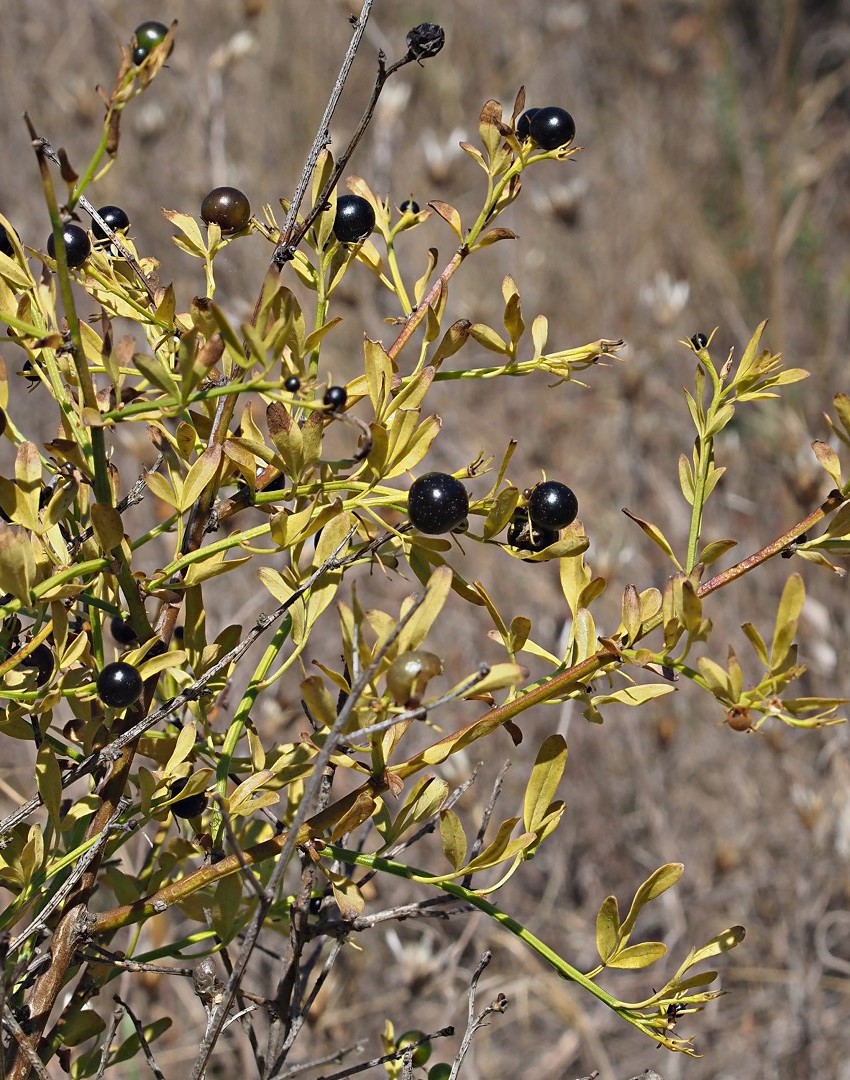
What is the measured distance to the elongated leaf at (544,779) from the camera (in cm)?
70

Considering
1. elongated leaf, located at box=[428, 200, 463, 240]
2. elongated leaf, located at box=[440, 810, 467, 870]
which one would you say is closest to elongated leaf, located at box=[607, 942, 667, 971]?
elongated leaf, located at box=[440, 810, 467, 870]

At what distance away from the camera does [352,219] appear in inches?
28.4

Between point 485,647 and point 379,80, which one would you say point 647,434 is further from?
point 379,80

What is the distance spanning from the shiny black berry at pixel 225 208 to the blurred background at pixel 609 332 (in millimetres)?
239

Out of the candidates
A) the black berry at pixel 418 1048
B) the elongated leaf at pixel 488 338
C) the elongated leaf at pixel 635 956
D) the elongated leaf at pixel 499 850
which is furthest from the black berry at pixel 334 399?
the black berry at pixel 418 1048

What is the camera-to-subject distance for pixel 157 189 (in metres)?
4.08

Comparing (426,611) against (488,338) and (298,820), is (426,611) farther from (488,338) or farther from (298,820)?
(488,338)

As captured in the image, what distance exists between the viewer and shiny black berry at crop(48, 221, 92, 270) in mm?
691

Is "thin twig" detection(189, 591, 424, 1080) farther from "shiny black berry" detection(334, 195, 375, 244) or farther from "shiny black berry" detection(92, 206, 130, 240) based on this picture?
"shiny black berry" detection(92, 206, 130, 240)

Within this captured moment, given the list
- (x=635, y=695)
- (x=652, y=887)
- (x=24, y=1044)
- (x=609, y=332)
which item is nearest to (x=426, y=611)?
(x=635, y=695)

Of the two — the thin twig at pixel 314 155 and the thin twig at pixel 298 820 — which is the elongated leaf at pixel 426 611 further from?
the thin twig at pixel 314 155

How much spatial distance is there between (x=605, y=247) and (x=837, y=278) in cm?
85

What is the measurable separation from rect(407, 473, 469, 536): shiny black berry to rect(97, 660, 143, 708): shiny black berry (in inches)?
7.4

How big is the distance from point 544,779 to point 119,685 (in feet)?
0.91
